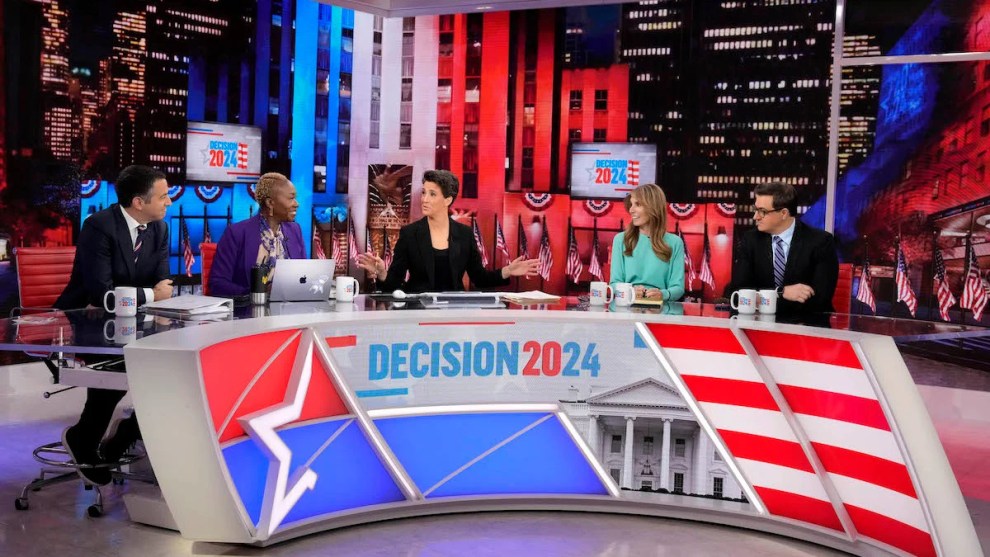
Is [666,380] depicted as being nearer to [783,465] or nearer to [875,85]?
[783,465]

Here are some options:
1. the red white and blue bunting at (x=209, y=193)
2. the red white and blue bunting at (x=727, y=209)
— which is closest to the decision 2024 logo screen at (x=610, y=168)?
the red white and blue bunting at (x=727, y=209)

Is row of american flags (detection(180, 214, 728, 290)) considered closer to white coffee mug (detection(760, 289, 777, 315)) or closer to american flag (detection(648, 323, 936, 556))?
white coffee mug (detection(760, 289, 777, 315))

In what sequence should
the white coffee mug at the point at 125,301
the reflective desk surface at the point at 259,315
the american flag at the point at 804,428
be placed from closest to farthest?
the reflective desk surface at the point at 259,315
the american flag at the point at 804,428
the white coffee mug at the point at 125,301

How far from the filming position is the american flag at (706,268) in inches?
287

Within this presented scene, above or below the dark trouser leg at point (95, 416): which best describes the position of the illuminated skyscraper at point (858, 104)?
above

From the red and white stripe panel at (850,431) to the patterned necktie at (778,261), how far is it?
2.86 ft

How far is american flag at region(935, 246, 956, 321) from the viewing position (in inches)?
260

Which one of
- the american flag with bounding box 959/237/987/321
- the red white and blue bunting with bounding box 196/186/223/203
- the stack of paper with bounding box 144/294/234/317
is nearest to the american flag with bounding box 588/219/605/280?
the american flag with bounding box 959/237/987/321

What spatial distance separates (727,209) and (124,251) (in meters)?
4.95

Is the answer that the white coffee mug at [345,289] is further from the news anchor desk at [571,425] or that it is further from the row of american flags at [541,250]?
the row of american flags at [541,250]

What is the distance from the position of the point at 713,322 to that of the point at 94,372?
193cm

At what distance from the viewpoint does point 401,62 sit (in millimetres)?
7652

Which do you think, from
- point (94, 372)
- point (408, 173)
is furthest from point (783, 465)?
point (408, 173)

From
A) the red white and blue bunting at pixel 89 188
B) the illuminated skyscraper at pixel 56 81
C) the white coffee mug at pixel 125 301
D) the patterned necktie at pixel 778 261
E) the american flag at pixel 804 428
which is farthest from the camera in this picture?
the red white and blue bunting at pixel 89 188
